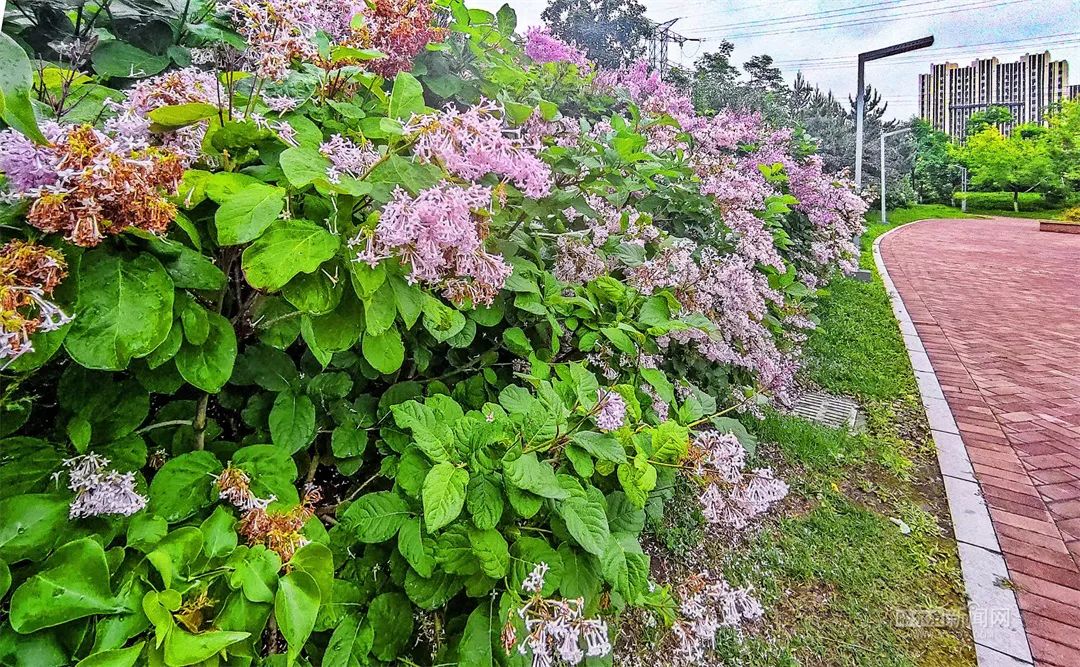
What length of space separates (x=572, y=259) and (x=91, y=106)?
1.10 metres

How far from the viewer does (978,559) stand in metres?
2.15

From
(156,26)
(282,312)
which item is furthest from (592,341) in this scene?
(156,26)

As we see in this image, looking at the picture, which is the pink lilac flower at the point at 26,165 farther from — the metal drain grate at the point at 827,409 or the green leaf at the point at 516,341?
the metal drain grate at the point at 827,409

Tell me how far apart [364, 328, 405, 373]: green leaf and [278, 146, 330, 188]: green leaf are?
0.24 metres

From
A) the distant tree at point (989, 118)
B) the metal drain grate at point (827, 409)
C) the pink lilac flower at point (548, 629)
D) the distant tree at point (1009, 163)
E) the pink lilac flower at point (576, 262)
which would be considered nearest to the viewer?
the pink lilac flower at point (548, 629)

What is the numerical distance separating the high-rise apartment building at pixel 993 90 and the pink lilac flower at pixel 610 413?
35770 millimetres

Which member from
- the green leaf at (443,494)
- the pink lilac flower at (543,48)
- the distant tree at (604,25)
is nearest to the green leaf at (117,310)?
the green leaf at (443,494)

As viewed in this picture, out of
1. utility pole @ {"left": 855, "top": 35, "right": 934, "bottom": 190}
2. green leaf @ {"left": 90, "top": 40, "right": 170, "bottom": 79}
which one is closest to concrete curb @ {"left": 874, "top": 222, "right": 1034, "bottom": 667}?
green leaf @ {"left": 90, "top": 40, "right": 170, "bottom": 79}

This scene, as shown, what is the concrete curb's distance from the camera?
5.76ft

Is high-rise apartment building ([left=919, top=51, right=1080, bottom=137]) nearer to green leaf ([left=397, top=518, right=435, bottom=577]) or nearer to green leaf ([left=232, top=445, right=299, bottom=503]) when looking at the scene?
green leaf ([left=397, top=518, right=435, bottom=577])

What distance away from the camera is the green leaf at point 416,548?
35.4 inches

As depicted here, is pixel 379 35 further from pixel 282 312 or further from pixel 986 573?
pixel 986 573

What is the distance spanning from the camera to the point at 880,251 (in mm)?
11898

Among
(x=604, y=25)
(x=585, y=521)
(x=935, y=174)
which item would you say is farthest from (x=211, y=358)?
(x=935, y=174)
